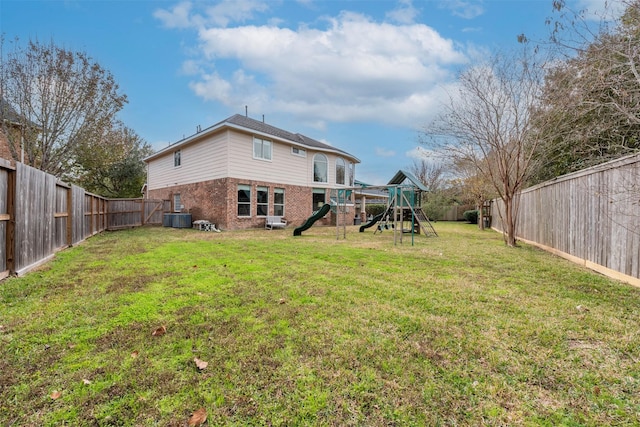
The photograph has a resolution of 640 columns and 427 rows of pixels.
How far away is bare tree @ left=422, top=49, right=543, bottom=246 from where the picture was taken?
8680 mm

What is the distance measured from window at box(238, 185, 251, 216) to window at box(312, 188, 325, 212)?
193 inches

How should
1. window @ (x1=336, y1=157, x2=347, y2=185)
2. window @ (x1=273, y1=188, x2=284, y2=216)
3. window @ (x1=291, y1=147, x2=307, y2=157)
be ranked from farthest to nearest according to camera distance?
window @ (x1=336, y1=157, x2=347, y2=185) → window @ (x1=291, y1=147, x2=307, y2=157) → window @ (x1=273, y1=188, x2=284, y2=216)

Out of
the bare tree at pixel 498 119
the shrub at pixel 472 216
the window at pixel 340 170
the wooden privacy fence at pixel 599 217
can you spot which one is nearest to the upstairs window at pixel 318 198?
the window at pixel 340 170

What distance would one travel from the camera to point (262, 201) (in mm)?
16203

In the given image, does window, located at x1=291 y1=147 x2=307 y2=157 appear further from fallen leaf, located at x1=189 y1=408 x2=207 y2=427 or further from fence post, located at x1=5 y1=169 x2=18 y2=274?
fallen leaf, located at x1=189 y1=408 x2=207 y2=427

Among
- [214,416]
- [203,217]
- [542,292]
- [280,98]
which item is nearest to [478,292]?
[542,292]

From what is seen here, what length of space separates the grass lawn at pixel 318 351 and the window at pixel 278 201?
11.9 metres

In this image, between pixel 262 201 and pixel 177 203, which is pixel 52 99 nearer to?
pixel 177 203

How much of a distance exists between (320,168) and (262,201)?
198 inches

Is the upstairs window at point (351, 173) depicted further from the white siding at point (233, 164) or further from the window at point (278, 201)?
the window at point (278, 201)

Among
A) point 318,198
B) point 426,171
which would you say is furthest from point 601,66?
point 426,171

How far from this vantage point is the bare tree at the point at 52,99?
11.0m

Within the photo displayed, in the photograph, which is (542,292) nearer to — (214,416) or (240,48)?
(214,416)

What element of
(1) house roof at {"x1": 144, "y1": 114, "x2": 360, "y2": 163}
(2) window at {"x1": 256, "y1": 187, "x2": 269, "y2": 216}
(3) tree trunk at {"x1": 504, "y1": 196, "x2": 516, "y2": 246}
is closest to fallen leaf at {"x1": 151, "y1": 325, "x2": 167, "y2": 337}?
(3) tree trunk at {"x1": 504, "y1": 196, "x2": 516, "y2": 246}
